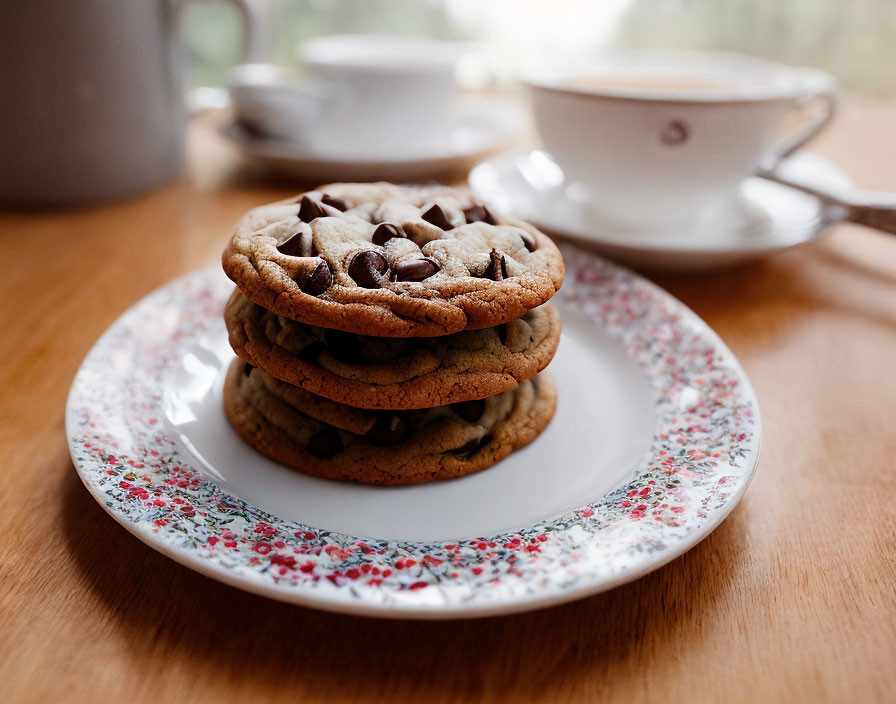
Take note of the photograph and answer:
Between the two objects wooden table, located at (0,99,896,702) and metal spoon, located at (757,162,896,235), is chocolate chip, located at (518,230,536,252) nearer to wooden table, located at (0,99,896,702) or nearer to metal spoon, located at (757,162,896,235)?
wooden table, located at (0,99,896,702)

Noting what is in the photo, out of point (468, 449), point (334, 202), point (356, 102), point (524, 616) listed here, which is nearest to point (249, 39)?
point (356, 102)

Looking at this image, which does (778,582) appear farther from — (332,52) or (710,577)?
(332,52)

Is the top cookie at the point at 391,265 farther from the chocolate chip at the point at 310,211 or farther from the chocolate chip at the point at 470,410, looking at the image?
the chocolate chip at the point at 470,410

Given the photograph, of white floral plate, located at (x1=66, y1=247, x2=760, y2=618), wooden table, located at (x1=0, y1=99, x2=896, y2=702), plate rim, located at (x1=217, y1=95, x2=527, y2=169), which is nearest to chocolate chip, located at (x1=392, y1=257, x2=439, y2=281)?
white floral plate, located at (x1=66, y1=247, x2=760, y2=618)

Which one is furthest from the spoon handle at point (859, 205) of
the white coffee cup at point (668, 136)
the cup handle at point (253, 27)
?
the cup handle at point (253, 27)

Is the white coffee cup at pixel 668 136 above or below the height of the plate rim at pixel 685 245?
above

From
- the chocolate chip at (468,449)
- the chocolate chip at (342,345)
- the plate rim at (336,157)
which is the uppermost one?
the chocolate chip at (342,345)

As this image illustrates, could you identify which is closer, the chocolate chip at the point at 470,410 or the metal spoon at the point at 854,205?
the chocolate chip at the point at 470,410
